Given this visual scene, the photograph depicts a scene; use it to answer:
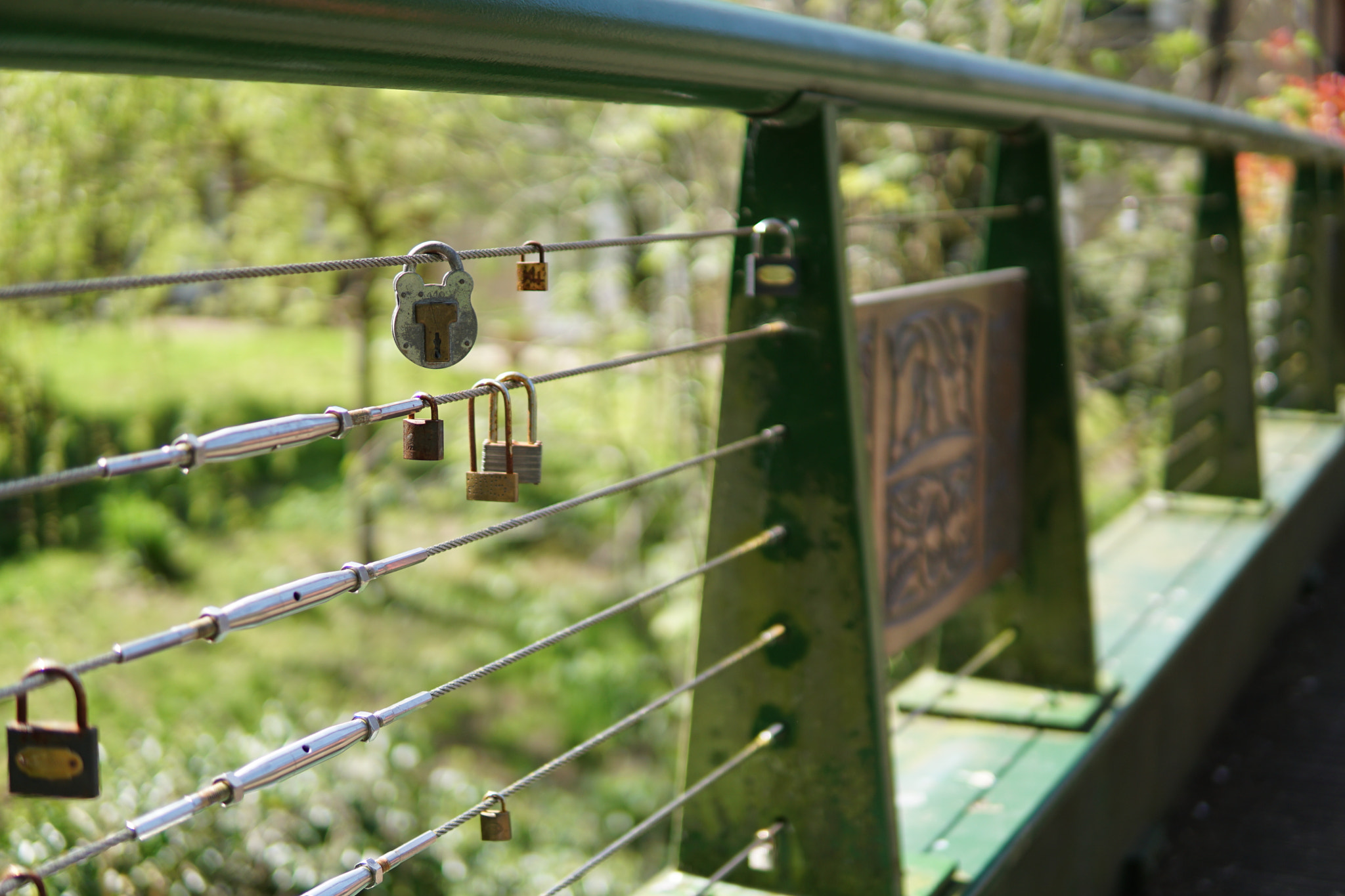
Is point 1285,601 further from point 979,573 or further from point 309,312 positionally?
point 309,312

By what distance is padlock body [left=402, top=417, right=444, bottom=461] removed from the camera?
1079mm

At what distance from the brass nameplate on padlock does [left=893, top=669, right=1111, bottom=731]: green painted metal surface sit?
1795 millimetres

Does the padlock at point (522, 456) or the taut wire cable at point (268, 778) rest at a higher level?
the padlock at point (522, 456)

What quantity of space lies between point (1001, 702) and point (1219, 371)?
2.16 m

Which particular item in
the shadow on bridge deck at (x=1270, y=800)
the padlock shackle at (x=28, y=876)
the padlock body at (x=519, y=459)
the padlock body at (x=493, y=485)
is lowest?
the shadow on bridge deck at (x=1270, y=800)

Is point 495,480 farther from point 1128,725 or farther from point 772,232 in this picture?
point 1128,725

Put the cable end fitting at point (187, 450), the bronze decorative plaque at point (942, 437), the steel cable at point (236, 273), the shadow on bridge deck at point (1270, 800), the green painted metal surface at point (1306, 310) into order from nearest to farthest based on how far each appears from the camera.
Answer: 1. the steel cable at point (236, 273)
2. the cable end fitting at point (187, 450)
3. the bronze decorative plaque at point (942, 437)
4. the shadow on bridge deck at point (1270, 800)
5. the green painted metal surface at point (1306, 310)

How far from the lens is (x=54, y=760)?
2.50ft

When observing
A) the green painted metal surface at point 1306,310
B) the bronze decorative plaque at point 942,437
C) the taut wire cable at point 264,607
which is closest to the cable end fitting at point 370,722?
the taut wire cable at point 264,607

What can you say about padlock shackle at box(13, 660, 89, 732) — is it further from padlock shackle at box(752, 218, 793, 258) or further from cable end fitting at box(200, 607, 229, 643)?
padlock shackle at box(752, 218, 793, 258)

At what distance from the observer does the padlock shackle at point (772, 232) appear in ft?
5.24

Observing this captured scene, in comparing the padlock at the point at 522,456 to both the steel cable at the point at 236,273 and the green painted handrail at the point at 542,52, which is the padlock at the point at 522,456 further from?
the green painted handrail at the point at 542,52

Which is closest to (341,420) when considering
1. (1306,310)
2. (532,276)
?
(532,276)

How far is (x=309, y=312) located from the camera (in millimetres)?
7141
